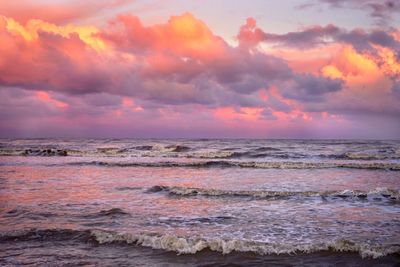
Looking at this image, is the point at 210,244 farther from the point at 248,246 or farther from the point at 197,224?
the point at 197,224

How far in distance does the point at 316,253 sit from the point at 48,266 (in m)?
5.79

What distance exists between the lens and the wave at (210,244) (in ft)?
28.8

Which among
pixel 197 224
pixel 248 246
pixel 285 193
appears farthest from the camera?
pixel 285 193

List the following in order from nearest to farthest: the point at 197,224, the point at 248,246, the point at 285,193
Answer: the point at 248,246
the point at 197,224
the point at 285,193

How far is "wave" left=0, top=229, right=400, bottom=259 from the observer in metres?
8.79

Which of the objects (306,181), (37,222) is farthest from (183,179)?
(37,222)

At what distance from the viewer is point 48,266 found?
7828 mm

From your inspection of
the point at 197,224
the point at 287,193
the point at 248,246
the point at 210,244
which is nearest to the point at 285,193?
the point at 287,193

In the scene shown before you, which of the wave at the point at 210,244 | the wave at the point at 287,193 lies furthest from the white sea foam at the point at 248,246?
the wave at the point at 287,193

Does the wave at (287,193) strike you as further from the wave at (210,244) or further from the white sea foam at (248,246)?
the white sea foam at (248,246)

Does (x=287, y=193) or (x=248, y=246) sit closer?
(x=248, y=246)

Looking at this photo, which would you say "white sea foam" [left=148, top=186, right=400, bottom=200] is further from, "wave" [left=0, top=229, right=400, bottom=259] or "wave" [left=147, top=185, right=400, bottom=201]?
"wave" [left=0, top=229, right=400, bottom=259]

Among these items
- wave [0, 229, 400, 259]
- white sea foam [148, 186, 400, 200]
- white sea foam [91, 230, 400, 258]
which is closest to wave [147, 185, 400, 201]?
white sea foam [148, 186, 400, 200]

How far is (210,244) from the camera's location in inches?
359
